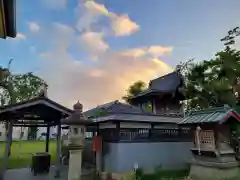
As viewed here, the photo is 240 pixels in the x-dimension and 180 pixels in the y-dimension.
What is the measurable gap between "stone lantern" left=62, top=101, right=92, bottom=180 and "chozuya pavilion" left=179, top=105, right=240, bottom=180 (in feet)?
14.5

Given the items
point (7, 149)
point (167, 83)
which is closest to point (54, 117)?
point (7, 149)

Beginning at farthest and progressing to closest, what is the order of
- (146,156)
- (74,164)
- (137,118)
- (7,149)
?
(146,156) < (137,118) < (7,149) < (74,164)

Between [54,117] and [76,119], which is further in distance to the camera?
[54,117]

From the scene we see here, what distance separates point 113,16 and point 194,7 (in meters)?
4.31

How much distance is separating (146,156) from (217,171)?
3104 millimetres

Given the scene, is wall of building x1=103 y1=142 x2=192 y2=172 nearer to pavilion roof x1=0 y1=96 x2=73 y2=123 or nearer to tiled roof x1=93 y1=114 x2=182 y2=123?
tiled roof x1=93 y1=114 x2=182 y2=123

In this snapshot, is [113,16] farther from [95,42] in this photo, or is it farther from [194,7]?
[194,7]

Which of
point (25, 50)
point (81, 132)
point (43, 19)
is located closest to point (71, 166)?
point (81, 132)

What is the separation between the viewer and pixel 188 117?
9773 millimetres

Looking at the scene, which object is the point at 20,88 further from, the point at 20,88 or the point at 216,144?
the point at 216,144

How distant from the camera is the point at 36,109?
9.96 m

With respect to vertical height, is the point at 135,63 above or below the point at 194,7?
below

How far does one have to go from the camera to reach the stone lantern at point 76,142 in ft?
26.2

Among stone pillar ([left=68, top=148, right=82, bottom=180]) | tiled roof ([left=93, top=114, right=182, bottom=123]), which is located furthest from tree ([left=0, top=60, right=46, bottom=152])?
stone pillar ([left=68, top=148, right=82, bottom=180])
